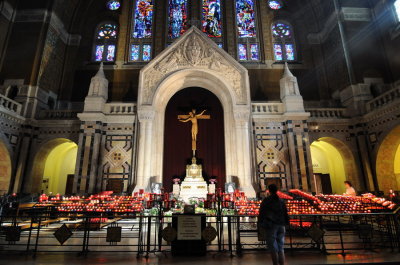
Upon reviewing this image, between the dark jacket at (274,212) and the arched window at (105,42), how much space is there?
18.2 metres

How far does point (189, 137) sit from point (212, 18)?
1076cm

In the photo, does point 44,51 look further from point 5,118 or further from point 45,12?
point 5,118

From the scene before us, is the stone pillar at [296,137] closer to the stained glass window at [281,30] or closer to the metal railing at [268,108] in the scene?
the metal railing at [268,108]

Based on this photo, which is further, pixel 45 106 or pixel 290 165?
pixel 45 106

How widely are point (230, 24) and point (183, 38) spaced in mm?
5776

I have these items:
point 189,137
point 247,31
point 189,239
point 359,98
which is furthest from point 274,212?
point 247,31

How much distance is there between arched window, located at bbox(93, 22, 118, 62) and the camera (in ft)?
62.8

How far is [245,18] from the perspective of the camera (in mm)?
19906

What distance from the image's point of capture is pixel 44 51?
16141mm

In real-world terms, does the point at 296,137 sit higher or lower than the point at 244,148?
higher

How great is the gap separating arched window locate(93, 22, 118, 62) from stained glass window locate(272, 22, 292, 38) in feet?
43.8

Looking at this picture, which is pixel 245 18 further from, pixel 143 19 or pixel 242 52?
pixel 143 19

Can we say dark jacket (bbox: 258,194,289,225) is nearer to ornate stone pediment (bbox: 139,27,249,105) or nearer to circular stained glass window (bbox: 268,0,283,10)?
ornate stone pediment (bbox: 139,27,249,105)

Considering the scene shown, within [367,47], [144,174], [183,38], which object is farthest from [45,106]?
[367,47]
